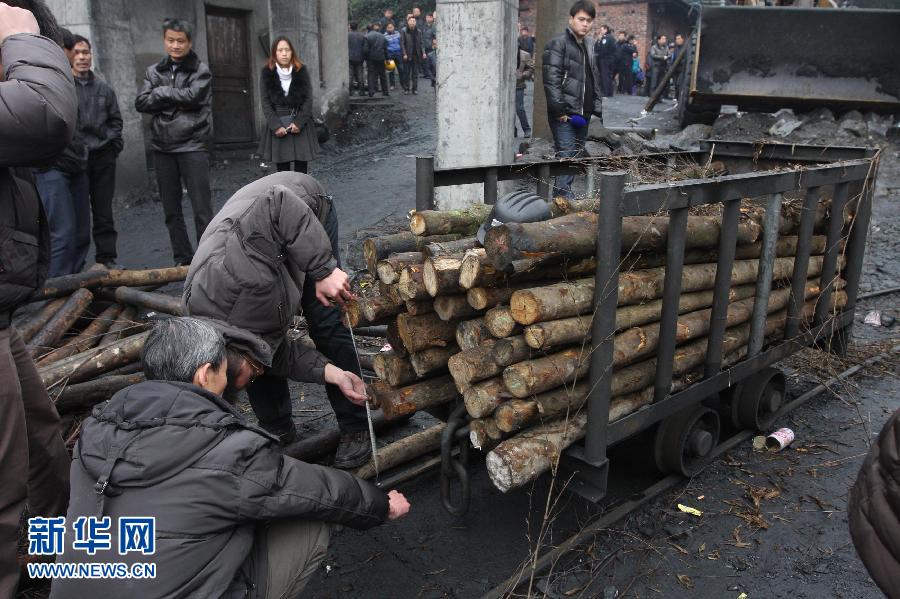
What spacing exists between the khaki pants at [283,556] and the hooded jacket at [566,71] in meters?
6.42

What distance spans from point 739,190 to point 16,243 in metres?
3.20

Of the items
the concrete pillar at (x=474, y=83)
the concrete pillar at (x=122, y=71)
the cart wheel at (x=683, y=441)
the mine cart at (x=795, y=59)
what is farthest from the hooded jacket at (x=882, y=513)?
the concrete pillar at (x=122, y=71)

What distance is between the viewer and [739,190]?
3.61 m

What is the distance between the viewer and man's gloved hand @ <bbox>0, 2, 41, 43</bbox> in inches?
99.7

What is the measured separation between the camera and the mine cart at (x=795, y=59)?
10188mm

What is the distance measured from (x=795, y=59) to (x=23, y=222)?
35.5 ft

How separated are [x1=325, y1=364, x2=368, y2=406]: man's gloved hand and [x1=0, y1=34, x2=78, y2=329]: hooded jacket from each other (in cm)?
133

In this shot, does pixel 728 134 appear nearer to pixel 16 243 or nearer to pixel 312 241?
pixel 312 241

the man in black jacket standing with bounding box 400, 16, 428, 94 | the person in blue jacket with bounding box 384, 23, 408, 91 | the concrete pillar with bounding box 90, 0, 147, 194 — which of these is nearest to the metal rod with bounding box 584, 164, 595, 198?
the concrete pillar with bounding box 90, 0, 147, 194

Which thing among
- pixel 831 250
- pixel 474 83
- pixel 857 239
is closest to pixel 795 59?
pixel 474 83

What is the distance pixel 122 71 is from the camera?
10086mm

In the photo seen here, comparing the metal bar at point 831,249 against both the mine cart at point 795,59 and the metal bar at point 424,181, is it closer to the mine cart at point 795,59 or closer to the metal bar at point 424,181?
the metal bar at point 424,181

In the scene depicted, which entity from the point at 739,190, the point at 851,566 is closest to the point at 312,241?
the point at 739,190

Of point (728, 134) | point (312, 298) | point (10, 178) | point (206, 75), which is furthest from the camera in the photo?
point (728, 134)
